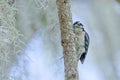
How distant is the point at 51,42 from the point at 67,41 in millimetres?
729

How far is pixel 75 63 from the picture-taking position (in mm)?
986

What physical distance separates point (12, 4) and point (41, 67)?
61 cm

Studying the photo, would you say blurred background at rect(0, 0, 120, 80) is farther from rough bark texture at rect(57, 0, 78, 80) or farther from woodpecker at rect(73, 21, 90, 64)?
rough bark texture at rect(57, 0, 78, 80)

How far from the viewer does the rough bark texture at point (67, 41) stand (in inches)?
38.4

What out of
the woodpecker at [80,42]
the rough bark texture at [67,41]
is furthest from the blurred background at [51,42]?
the rough bark texture at [67,41]

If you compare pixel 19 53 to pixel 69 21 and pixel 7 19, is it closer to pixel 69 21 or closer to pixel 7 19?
pixel 7 19

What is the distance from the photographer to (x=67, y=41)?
100 centimetres

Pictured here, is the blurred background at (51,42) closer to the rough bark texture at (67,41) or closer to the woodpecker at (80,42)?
the woodpecker at (80,42)

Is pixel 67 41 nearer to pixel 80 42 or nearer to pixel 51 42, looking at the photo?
pixel 80 42

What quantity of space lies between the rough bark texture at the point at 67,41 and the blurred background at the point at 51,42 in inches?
7.1

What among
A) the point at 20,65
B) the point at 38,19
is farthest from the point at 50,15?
the point at 20,65

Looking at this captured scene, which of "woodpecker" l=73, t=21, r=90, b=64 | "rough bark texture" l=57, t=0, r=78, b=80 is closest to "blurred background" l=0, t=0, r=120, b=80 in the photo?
"woodpecker" l=73, t=21, r=90, b=64

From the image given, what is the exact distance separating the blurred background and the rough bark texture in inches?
7.1

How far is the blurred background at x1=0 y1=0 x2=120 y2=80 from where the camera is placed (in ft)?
4.49
